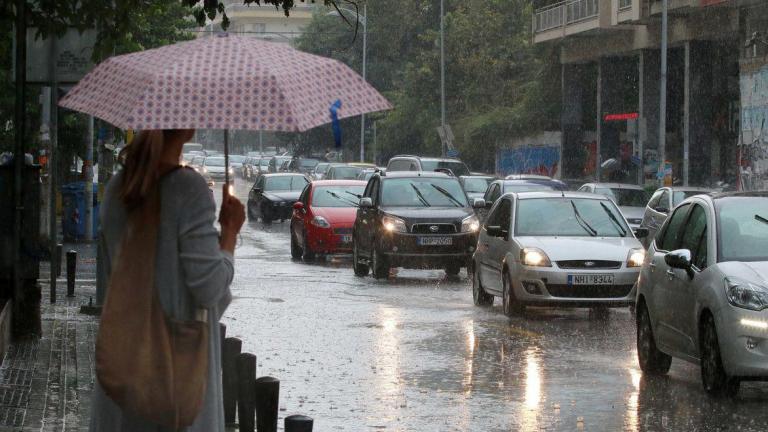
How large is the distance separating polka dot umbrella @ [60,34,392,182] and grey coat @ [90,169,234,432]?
0.34 meters

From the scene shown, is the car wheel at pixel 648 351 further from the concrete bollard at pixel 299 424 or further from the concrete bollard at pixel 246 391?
the concrete bollard at pixel 299 424

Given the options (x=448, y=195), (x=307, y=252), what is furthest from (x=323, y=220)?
(x=448, y=195)

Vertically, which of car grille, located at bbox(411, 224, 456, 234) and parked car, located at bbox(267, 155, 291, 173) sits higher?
parked car, located at bbox(267, 155, 291, 173)

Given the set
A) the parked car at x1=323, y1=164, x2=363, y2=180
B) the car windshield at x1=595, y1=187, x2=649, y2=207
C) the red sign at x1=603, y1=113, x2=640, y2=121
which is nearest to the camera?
the car windshield at x1=595, y1=187, x2=649, y2=207

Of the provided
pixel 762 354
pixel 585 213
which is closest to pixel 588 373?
pixel 762 354

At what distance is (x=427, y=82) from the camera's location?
241 ft

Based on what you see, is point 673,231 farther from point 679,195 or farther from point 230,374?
point 679,195

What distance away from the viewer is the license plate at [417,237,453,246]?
23609 millimetres

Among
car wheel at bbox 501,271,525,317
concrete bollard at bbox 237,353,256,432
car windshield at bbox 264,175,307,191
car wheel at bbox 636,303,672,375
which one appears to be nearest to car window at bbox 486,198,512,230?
car wheel at bbox 501,271,525,317

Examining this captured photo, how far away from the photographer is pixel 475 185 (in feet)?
128

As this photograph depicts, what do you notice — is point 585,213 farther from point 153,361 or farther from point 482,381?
point 153,361

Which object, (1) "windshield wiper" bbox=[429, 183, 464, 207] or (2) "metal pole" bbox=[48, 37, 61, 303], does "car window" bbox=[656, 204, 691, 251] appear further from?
(1) "windshield wiper" bbox=[429, 183, 464, 207]

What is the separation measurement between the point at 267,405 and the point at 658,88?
4683 centimetres

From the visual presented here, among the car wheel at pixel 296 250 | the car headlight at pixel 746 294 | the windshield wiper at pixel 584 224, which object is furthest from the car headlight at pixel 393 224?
the car headlight at pixel 746 294
